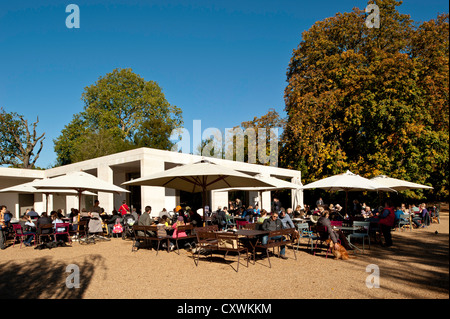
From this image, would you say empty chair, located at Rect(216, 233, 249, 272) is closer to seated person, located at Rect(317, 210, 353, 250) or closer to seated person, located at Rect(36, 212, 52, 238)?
seated person, located at Rect(317, 210, 353, 250)

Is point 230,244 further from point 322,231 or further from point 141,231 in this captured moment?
point 141,231

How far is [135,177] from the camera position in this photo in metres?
24.3

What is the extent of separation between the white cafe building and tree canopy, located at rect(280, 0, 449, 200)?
362 centimetres

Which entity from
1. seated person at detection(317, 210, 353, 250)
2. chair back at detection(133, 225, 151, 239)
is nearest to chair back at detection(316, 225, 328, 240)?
seated person at detection(317, 210, 353, 250)

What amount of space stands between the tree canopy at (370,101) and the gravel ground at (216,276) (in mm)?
13983

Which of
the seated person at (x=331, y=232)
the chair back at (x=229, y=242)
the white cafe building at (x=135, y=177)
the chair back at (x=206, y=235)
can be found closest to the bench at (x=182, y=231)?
the chair back at (x=229, y=242)

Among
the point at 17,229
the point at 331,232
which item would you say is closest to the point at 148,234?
the point at 17,229

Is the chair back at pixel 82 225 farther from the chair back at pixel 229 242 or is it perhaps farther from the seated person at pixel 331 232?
the seated person at pixel 331 232

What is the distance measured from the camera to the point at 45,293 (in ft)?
18.7

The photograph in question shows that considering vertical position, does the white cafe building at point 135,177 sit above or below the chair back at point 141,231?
above

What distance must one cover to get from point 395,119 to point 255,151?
1247 centimetres

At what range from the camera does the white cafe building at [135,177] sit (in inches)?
680

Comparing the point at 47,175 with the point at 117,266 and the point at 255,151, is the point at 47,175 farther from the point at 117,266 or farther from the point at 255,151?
the point at 117,266

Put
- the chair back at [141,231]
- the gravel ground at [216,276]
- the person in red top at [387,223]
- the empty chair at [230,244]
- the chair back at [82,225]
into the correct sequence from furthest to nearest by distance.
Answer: the chair back at [82,225] < the person in red top at [387,223] < the chair back at [141,231] < the empty chair at [230,244] < the gravel ground at [216,276]
